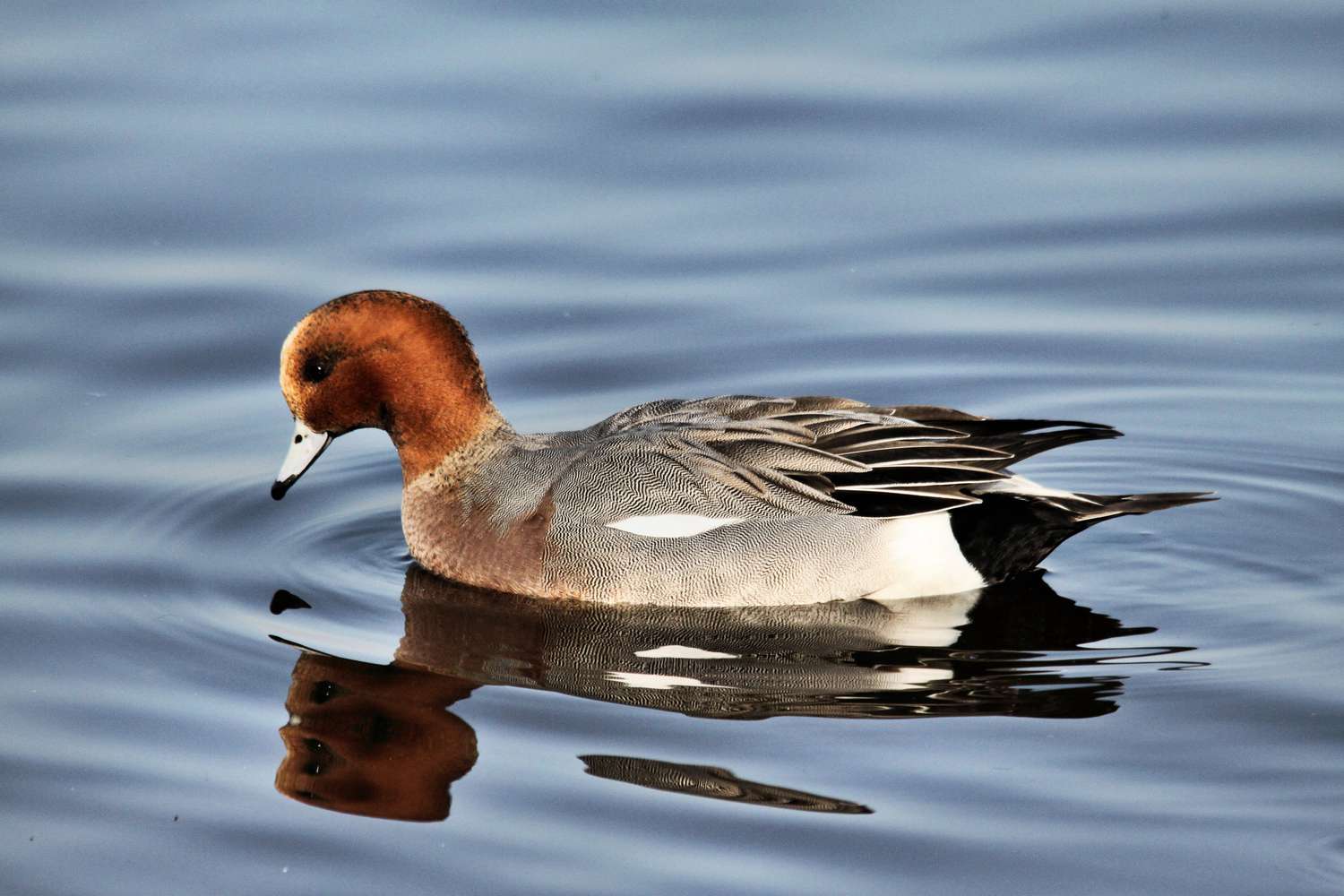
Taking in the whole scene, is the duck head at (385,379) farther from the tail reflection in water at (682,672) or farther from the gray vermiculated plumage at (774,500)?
the tail reflection in water at (682,672)

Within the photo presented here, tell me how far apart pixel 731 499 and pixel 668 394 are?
1.73 meters

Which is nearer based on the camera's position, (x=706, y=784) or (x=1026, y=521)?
(x=706, y=784)

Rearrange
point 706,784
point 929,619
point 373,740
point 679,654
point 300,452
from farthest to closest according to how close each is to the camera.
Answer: point 300,452 < point 929,619 < point 679,654 < point 373,740 < point 706,784

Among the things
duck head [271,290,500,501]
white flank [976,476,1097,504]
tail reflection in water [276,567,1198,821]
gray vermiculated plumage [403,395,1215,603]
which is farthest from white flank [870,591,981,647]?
duck head [271,290,500,501]

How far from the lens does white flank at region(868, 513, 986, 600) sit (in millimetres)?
6723

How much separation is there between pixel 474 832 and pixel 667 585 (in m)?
1.68

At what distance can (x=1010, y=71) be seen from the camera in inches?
408

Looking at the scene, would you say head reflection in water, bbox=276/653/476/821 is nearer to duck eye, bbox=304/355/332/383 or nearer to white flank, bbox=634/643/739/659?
white flank, bbox=634/643/739/659

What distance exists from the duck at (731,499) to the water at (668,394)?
0.53 feet

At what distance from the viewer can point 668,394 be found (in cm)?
838

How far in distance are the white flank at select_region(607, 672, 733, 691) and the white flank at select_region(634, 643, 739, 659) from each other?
0.58ft

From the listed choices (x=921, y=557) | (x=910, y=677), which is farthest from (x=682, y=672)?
(x=921, y=557)

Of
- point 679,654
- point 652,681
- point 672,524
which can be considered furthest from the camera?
point 672,524

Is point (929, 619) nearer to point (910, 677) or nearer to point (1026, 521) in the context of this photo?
point (1026, 521)
